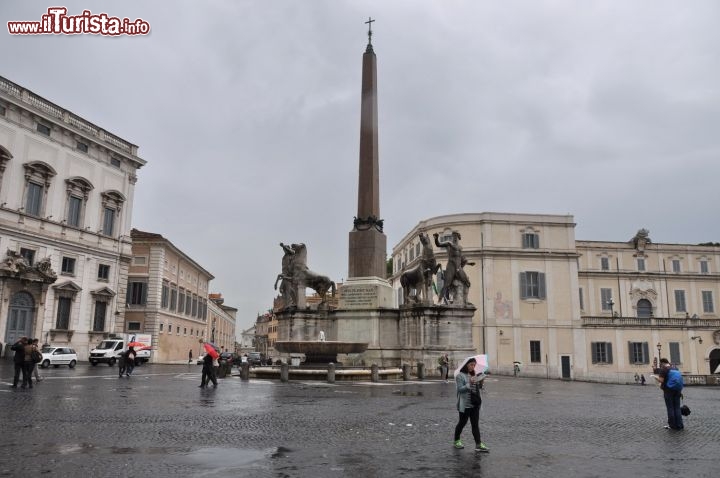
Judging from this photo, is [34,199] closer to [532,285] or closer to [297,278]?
[297,278]

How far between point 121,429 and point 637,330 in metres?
44.2

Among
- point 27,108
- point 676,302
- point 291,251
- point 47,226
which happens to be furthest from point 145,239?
point 676,302

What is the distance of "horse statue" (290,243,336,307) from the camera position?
25.2 metres

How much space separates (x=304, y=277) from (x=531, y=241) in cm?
2501

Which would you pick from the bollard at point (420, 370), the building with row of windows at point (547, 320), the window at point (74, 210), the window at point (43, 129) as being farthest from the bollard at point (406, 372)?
the window at point (43, 129)

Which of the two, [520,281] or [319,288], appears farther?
[520,281]

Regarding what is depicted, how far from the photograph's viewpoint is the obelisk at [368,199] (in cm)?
2398

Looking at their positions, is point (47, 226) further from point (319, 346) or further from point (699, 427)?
point (699, 427)

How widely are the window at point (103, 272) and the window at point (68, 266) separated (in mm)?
2250

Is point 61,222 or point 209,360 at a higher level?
point 61,222

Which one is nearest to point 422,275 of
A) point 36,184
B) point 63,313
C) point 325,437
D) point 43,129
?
point 325,437

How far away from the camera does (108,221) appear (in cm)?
4078

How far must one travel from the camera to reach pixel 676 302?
52688 millimetres

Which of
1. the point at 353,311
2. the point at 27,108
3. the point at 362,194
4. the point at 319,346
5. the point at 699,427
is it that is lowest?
the point at 699,427
